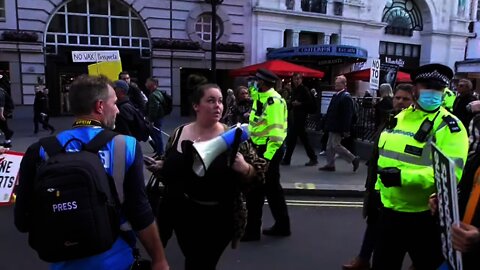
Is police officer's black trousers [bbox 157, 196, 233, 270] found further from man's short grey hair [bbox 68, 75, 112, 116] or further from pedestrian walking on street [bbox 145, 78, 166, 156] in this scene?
pedestrian walking on street [bbox 145, 78, 166, 156]

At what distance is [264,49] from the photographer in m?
22.1

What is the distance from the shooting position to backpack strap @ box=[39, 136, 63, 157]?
73.7 inches

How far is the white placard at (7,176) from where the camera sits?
5809 mm

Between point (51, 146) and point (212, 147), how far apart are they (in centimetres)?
77

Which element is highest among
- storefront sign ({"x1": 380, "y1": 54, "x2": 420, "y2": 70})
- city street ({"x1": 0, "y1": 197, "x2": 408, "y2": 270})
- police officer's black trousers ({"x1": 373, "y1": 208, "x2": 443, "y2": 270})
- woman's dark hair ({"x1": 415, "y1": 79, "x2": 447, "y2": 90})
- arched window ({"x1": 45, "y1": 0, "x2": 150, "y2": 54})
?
arched window ({"x1": 45, "y1": 0, "x2": 150, "y2": 54})

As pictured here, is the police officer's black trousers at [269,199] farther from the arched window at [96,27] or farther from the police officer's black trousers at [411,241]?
the arched window at [96,27]

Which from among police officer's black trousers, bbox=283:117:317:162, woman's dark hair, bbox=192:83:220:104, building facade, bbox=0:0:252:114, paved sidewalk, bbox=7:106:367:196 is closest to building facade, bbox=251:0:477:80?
building facade, bbox=0:0:252:114

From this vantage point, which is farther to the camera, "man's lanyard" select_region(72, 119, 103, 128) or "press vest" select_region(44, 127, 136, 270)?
"man's lanyard" select_region(72, 119, 103, 128)

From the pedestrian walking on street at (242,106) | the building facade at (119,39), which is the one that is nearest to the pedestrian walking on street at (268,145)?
the pedestrian walking on street at (242,106)

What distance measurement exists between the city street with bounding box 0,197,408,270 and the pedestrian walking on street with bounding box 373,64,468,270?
56.5 inches

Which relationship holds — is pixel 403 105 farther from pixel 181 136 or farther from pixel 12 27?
pixel 12 27

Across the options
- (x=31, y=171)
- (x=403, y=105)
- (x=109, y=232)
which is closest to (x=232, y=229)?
(x=109, y=232)

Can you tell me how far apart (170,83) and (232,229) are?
18.2m

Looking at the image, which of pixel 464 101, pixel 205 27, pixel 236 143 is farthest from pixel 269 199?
pixel 205 27
